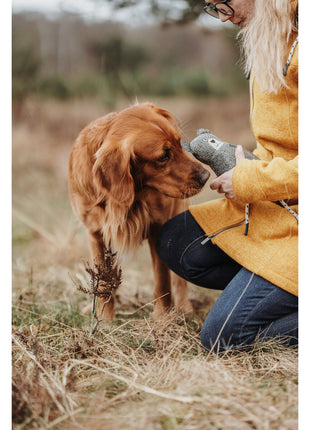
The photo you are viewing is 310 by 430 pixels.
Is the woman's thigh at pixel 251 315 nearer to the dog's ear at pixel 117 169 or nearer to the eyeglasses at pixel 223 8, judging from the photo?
the dog's ear at pixel 117 169

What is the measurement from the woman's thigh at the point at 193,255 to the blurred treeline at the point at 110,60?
17.0ft

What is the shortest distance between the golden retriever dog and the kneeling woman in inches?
10.7

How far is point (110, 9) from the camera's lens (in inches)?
125

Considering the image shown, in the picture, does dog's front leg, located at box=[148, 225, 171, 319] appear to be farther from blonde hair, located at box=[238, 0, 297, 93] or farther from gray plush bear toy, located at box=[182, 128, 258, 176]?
blonde hair, located at box=[238, 0, 297, 93]

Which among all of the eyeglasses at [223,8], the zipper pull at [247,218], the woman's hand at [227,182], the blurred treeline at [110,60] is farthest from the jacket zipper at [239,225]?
the blurred treeline at [110,60]

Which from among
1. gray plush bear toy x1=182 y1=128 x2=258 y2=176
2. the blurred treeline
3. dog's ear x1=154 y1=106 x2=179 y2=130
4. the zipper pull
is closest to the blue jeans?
the zipper pull

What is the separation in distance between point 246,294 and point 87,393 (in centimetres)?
74

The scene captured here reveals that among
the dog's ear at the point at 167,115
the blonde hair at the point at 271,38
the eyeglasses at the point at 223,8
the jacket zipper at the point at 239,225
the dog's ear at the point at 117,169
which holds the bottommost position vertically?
the jacket zipper at the point at 239,225

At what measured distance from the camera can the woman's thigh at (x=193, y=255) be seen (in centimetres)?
215

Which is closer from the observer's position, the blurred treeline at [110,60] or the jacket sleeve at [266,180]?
the jacket sleeve at [266,180]

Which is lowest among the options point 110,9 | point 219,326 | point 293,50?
point 219,326

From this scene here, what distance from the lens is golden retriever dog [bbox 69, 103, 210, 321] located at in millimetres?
2008
